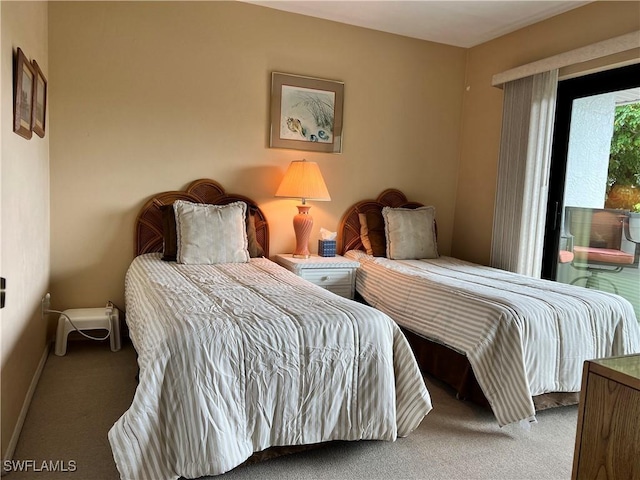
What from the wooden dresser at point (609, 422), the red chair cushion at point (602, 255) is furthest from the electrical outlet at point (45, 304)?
the red chair cushion at point (602, 255)

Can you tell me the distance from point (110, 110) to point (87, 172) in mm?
460

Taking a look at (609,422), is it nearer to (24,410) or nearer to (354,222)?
(24,410)

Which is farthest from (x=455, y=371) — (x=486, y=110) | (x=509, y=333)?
(x=486, y=110)

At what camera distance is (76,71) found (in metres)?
3.05

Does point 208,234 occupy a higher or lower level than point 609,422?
higher

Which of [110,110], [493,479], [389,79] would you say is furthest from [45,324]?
[389,79]

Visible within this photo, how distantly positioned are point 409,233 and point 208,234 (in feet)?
5.44

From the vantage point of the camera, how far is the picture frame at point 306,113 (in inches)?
142

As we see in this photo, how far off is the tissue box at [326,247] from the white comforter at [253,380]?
1433 millimetres

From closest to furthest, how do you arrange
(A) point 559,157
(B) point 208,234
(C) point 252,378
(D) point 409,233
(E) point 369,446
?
(C) point 252,378 → (E) point 369,446 → (B) point 208,234 → (A) point 559,157 → (D) point 409,233

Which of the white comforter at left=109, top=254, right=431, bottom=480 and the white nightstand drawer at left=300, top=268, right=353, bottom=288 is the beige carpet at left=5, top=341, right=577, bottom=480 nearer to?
the white comforter at left=109, top=254, right=431, bottom=480

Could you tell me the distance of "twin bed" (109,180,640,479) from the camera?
1.61 m

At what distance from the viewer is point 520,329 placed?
2264 millimetres

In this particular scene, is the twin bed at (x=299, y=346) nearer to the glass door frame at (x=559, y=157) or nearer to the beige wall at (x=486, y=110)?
the glass door frame at (x=559, y=157)
